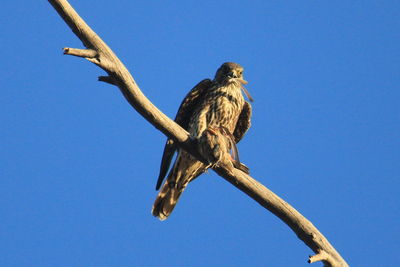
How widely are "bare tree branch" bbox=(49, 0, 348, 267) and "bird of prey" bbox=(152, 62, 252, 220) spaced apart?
1054 mm

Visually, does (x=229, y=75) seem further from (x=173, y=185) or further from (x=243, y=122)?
(x=173, y=185)

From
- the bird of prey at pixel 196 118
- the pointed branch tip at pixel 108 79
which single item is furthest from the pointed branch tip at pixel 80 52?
the bird of prey at pixel 196 118

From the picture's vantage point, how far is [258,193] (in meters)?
4.34

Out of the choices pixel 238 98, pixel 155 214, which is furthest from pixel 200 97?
pixel 155 214

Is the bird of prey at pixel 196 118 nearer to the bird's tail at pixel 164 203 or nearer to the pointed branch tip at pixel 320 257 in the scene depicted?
the bird's tail at pixel 164 203

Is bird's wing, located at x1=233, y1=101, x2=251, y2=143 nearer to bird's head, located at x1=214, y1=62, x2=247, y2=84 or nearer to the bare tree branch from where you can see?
bird's head, located at x1=214, y1=62, x2=247, y2=84

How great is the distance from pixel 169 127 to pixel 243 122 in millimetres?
2195

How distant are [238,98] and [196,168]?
0.90m

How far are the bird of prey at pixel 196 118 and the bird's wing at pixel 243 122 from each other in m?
0.05

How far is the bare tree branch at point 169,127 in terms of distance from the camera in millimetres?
3725

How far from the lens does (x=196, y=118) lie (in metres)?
5.66

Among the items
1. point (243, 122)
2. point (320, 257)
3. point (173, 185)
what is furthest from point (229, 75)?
point (320, 257)

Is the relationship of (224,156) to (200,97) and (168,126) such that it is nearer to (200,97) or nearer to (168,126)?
(168,126)

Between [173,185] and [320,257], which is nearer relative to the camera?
[320,257]
